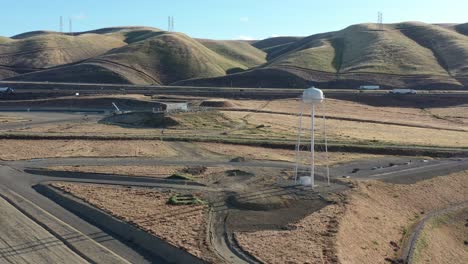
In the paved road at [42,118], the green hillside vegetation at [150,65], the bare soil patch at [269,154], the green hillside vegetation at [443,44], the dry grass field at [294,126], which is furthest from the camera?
the green hillside vegetation at [150,65]

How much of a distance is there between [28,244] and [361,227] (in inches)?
704

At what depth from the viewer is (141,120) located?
7081 cm

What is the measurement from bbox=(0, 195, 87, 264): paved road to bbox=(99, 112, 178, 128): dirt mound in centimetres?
4091

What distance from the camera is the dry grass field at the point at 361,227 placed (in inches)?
909

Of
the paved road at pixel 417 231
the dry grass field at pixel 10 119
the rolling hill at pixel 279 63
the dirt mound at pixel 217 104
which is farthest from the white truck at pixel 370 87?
the paved road at pixel 417 231

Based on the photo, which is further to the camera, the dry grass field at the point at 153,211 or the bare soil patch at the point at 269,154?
the bare soil patch at the point at 269,154

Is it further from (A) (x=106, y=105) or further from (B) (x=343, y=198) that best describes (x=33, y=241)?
(A) (x=106, y=105)

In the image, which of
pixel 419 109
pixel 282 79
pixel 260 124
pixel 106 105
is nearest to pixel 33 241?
pixel 260 124

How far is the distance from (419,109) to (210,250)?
83503 millimetres

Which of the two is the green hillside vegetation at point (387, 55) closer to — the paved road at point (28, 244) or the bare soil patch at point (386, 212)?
the bare soil patch at point (386, 212)

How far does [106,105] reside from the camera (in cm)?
Result: 9400

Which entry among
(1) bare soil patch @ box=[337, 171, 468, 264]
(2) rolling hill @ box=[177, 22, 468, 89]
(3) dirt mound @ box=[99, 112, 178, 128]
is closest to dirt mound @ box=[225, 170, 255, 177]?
(1) bare soil patch @ box=[337, 171, 468, 264]

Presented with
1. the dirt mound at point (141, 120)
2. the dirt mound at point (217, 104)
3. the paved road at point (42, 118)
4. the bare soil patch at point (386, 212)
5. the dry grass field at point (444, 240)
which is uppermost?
the dirt mound at point (217, 104)

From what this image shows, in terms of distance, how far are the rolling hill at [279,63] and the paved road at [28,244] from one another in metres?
108
